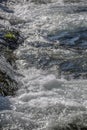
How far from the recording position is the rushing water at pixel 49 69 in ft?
20.0

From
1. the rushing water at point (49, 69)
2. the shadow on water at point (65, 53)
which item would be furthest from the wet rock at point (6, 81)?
the shadow on water at point (65, 53)

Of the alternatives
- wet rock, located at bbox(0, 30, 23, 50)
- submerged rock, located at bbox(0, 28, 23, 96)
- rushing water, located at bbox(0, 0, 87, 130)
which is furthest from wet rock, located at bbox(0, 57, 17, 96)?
wet rock, located at bbox(0, 30, 23, 50)

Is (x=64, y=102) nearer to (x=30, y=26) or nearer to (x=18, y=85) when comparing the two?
(x=18, y=85)

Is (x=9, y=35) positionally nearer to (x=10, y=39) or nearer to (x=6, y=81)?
(x=10, y=39)

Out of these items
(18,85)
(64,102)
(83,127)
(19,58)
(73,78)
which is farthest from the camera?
(19,58)

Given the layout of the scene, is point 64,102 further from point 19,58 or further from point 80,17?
point 80,17

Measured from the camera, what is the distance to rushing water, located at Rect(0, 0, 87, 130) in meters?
6.09

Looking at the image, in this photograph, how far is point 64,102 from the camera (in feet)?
22.2

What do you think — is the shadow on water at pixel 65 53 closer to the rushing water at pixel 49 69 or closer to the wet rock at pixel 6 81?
the rushing water at pixel 49 69

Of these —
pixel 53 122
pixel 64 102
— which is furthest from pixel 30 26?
pixel 53 122

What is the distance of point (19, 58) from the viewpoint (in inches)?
387

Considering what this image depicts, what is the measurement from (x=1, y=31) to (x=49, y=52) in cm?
195

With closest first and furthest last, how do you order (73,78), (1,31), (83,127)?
(83,127) → (73,78) → (1,31)

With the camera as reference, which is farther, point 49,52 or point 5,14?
point 5,14
